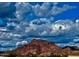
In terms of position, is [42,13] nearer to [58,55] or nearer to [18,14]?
[18,14]

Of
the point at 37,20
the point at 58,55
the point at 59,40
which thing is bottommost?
the point at 58,55

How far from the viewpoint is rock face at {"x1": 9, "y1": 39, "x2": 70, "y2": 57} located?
130cm

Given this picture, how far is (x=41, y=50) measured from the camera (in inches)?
51.7

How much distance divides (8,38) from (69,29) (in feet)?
1.44

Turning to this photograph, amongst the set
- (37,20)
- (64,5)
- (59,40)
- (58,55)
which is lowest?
(58,55)

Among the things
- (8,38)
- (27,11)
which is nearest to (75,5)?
(27,11)

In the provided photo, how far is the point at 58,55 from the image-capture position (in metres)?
1.30

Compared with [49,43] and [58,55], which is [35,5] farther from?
[58,55]

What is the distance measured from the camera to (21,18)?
1321mm

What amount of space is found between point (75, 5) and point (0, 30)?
22.2 inches

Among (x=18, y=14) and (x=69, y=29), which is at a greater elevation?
(x=18, y=14)

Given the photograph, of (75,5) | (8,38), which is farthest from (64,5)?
(8,38)

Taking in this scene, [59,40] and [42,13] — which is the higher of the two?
[42,13]

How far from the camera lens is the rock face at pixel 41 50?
1.30 metres
